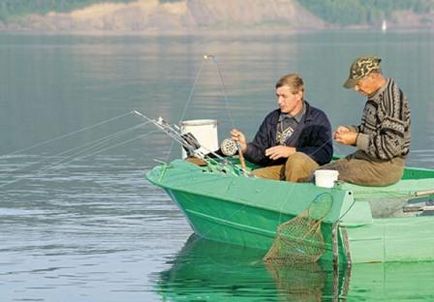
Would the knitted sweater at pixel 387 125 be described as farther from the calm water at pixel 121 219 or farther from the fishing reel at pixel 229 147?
the fishing reel at pixel 229 147

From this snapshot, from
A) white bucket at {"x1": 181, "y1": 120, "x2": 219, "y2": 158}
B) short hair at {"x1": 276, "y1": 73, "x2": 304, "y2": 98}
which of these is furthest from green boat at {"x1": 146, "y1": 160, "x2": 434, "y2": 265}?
short hair at {"x1": 276, "y1": 73, "x2": 304, "y2": 98}

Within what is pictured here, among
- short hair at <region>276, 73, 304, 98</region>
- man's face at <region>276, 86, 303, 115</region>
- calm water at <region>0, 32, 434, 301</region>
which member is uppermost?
short hair at <region>276, 73, 304, 98</region>

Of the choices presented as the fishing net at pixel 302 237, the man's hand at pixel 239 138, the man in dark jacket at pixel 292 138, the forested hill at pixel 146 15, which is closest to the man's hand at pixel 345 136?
the fishing net at pixel 302 237

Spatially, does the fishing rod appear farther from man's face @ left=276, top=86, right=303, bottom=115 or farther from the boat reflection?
the boat reflection

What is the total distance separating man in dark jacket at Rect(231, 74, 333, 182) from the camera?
13.8 m

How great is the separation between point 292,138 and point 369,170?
1.05 metres

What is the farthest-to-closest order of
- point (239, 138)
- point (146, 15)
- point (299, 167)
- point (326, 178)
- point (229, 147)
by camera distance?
point (146, 15) → point (229, 147) → point (239, 138) → point (299, 167) → point (326, 178)

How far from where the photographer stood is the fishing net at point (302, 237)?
12.8m

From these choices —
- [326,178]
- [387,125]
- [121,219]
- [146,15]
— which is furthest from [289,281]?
[146,15]

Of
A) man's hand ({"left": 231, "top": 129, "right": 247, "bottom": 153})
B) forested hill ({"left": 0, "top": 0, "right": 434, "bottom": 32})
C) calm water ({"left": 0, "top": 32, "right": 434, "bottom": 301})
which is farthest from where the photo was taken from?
forested hill ({"left": 0, "top": 0, "right": 434, "bottom": 32})

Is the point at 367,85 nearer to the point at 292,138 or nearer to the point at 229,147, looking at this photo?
the point at 292,138

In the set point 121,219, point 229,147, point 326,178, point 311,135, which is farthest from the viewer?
point 121,219

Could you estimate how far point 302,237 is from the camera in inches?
509

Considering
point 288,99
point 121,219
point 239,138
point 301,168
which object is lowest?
point 121,219
